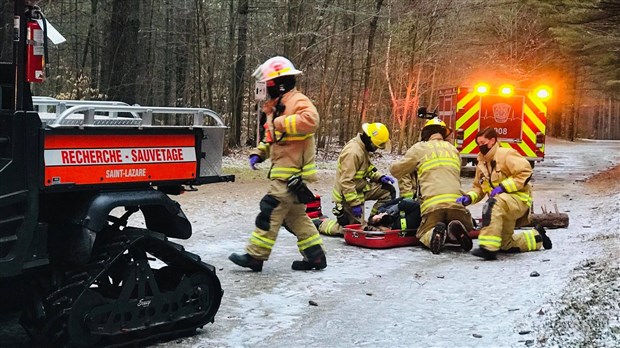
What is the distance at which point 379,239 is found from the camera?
358 inches

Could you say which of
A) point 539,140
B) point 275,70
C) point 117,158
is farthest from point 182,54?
point 117,158

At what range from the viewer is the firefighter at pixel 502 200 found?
27.8 ft

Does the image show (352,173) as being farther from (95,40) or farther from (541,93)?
(95,40)

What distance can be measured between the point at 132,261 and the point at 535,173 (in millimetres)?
18116

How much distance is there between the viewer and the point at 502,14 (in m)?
38.9

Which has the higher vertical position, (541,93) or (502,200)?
(541,93)

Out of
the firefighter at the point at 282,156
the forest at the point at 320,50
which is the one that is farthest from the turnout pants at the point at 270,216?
the forest at the point at 320,50

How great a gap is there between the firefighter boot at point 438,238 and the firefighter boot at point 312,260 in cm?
165

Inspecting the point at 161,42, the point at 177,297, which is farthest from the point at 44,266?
the point at 161,42

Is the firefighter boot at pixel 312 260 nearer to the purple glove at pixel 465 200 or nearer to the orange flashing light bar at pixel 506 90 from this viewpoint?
the purple glove at pixel 465 200

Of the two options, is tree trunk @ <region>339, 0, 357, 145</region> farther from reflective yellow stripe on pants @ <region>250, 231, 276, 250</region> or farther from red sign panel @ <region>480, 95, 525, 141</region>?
reflective yellow stripe on pants @ <region>250, 231, 276, 250</region>

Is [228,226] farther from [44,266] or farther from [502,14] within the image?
[502,14]

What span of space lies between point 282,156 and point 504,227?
9.54 feet

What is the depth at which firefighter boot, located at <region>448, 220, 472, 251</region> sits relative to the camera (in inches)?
348
